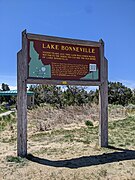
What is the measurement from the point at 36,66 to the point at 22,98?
1.10 metres

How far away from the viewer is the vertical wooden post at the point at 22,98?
783 centimetres

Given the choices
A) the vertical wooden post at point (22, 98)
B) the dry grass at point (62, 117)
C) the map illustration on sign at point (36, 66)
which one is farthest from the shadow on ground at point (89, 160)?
the dry grass at point (62, 117)

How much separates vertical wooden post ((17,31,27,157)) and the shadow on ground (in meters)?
0.48

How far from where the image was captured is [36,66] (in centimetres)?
814

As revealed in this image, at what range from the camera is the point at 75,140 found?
9977 mm

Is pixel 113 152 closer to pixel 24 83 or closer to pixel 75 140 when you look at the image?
pixel 75 140

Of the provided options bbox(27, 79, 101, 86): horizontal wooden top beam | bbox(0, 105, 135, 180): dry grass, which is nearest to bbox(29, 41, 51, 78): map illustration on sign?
bbox(27, 79, 101, 86): horizontal wooden top beam

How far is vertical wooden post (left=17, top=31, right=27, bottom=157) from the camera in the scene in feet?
25.7

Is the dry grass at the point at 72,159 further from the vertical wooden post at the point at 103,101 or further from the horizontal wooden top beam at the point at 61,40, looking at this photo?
the horizontal wooden top beam at the point at 61,40

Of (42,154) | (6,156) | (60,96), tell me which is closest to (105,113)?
(42,154)

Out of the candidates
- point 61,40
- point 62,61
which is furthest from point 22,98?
point 61,40

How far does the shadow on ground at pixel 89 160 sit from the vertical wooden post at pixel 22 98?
0.48m

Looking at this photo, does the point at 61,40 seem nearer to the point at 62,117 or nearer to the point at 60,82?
the point at 60,82

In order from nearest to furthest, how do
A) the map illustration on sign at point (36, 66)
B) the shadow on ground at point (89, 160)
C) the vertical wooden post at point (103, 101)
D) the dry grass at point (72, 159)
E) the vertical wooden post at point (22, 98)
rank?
the dry grass at point (72, 159), the shadow on ground at point (89, 160), the vertical wooden post at point (22, 98), the map illustration on sign at point (36, 66), the vertical wooden post at point (103, 101)
